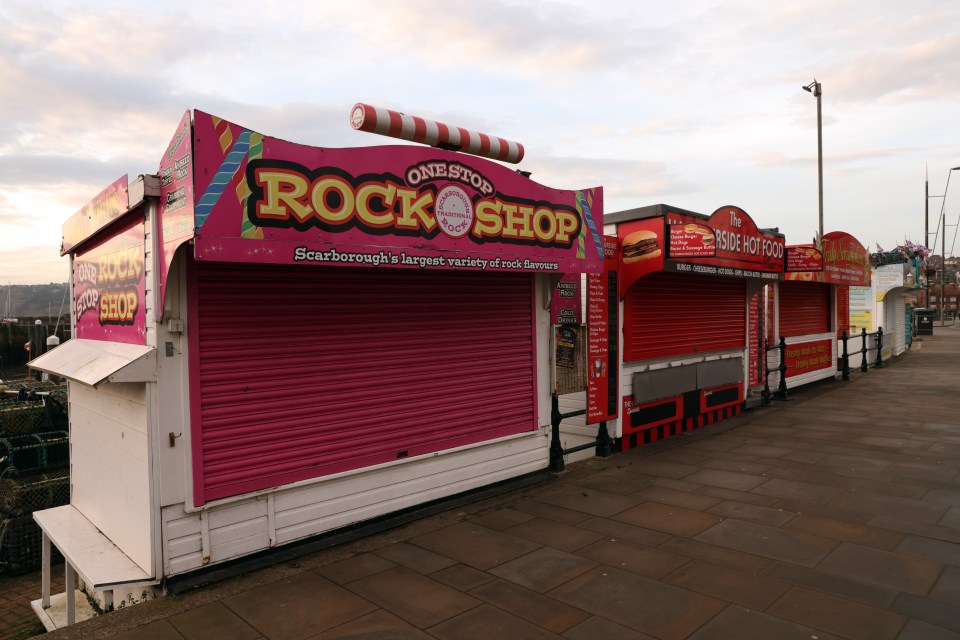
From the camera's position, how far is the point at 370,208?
5.80 metres

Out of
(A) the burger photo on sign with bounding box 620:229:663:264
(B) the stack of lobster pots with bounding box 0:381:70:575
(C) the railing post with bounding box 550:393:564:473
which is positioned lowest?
(B) the stack of lobster pots with bounding box 0:381:70:575

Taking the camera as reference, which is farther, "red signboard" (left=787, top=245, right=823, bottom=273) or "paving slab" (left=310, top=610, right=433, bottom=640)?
"red signboard" (left=787, top=245, right=823, bottom=273)

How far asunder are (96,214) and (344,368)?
3.19 metres

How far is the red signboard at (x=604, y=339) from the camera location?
373 inches

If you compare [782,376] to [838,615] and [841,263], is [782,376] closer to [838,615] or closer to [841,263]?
[841,263]

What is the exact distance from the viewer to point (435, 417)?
7215 mm

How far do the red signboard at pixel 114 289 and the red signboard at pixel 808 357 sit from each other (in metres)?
15.2

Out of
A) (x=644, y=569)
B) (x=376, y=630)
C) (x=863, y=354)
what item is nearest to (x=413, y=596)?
(x=376, y=630)

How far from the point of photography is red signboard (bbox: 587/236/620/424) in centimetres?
947

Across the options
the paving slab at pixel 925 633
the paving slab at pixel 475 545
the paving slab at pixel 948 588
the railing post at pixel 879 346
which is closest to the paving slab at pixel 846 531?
the paving slab at pixel 948 588

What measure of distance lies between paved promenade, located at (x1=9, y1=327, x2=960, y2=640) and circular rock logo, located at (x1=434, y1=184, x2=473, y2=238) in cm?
330

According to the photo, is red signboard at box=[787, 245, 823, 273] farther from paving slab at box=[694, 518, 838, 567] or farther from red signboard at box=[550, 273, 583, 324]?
paving slab at box=[694, 518, 838, 567]

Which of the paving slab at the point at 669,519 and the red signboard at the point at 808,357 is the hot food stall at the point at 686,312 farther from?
the red signboard at the point at 808,357

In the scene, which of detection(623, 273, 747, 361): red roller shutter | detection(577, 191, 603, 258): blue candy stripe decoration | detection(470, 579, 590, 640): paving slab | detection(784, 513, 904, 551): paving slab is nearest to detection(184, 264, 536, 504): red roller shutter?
detection(577, 191, 603, 258): blue candy stripe decoration
